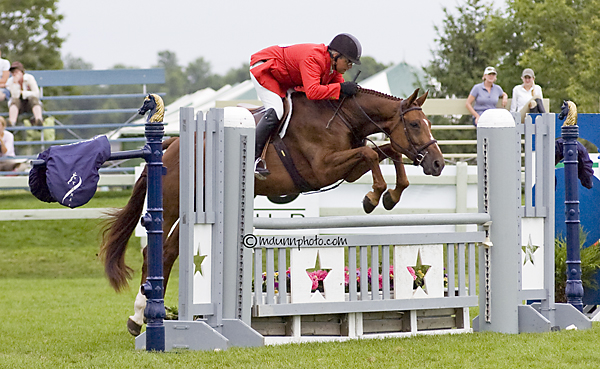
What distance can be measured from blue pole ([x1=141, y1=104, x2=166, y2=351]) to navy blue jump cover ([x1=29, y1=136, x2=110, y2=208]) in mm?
276

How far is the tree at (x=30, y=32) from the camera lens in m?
27.4

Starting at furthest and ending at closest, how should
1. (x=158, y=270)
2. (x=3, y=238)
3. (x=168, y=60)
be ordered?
(x=168, y=60) < (x=3, y=238) < (x=158, y=270)

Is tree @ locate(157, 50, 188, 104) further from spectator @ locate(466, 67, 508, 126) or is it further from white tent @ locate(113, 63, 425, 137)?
spectator @ locate(466, 67, 508, 126)

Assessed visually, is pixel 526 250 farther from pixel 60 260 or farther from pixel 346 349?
pixel 60 260

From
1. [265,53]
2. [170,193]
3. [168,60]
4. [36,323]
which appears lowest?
[36,323]

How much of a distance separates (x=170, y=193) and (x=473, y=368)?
2476mm

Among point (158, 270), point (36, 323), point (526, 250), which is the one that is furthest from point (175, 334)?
point (36, 323)

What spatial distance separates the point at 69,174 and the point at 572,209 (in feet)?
10.1

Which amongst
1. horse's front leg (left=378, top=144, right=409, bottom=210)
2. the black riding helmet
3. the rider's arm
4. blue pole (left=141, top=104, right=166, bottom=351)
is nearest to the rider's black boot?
the rider's arm

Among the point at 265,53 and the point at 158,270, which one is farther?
the point at 265,53

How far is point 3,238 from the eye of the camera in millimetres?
12195

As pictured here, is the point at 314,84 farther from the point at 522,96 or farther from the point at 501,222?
the point at 522,96

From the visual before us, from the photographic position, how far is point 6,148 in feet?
42.3

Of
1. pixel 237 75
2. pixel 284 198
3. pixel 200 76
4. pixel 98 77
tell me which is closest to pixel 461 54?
pixel 98 77
